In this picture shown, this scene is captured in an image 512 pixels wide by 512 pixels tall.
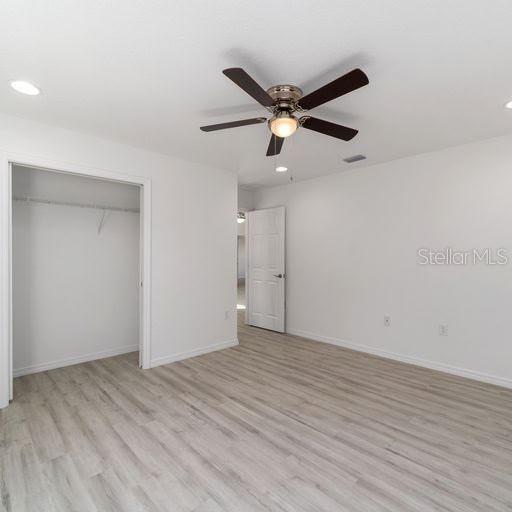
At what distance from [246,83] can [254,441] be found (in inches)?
91.1

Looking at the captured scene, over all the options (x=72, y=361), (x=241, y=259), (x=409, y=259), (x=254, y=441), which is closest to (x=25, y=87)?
(x=72, y=361)

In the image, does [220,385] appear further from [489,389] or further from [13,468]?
[489,389]

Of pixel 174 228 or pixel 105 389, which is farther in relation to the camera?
pixel 174 228

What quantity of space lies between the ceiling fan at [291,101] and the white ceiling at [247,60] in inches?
4.4

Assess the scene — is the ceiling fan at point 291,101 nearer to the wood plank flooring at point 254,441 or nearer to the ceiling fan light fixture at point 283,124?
the ceiling fan light fixture at point 283,124

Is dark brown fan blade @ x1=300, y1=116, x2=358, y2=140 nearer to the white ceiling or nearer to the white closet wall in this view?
the white ceiling

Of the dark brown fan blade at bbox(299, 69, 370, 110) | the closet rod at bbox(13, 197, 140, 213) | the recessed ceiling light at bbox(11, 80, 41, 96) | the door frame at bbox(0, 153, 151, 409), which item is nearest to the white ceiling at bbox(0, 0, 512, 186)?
the recessed ceiling light at bbox(11, 80, 41, 96)

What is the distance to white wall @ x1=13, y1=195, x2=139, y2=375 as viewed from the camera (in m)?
3.43

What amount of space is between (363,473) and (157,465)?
127 cm

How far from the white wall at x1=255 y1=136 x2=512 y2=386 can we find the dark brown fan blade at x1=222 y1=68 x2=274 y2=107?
8.66ft

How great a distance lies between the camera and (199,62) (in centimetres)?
196

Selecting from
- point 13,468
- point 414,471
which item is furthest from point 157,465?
point 414,471

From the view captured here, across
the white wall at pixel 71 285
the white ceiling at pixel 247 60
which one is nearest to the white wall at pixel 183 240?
the white ceiling at pixel 247 60

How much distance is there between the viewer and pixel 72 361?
373cm
